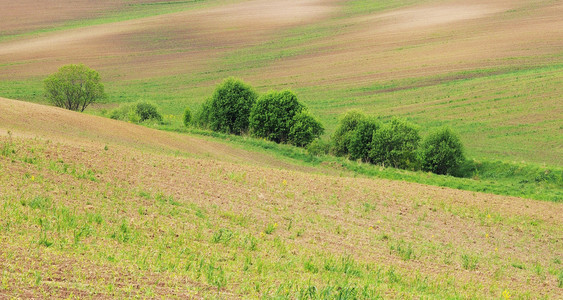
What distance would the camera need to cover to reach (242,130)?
55750mm

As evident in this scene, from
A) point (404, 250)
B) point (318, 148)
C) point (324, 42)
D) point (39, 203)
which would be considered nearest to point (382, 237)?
point (404, 250)

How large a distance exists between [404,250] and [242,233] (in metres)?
4.84

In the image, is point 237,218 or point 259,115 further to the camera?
point 259,115

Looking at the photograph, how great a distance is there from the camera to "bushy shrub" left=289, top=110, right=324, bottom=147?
49.9m

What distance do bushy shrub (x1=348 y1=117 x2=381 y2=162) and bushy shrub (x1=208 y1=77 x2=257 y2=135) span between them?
12.3m

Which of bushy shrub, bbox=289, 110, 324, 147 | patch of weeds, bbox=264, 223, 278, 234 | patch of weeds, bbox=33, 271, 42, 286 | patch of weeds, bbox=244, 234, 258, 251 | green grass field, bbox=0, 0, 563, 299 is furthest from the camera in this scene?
bushy shrub, bbox=289, 110, 324, 147

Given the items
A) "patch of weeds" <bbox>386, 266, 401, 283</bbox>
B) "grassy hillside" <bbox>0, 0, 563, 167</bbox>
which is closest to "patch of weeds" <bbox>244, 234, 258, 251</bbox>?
"patch of weeds" <bbox>386, 266, 401, 283</bbox>

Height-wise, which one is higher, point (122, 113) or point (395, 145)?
point (122, 113)

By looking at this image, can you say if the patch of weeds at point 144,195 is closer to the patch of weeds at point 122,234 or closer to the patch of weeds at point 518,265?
the patch of weeds at point 122,234

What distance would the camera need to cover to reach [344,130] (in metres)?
49.8

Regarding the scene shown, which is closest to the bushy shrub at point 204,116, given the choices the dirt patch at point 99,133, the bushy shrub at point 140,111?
the bushy shrub at point 140,111

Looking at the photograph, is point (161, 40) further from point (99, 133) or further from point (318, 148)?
point (99, 133)

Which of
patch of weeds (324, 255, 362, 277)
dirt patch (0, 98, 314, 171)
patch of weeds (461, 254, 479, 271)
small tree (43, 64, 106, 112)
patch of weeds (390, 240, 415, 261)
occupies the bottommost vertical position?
patch of weeds (461, 254, 479, 271)

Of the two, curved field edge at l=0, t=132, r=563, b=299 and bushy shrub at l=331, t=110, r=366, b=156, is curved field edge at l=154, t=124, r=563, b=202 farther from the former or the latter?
bushy shrub at l=331, t=110, r=366, b=156
